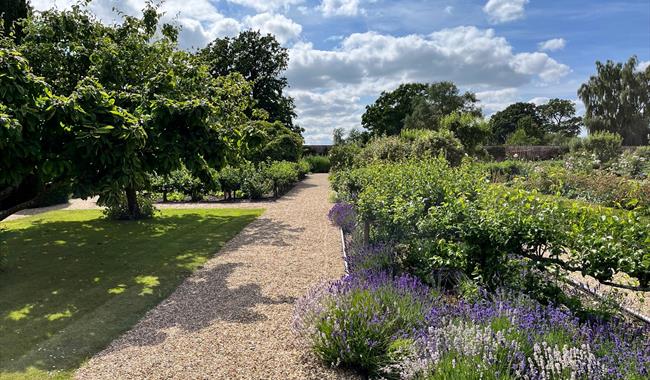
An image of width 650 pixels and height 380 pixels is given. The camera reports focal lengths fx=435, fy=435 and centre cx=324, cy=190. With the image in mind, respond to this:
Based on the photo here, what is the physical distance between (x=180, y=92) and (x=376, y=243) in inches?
183

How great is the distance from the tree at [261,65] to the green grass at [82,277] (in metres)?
28.3

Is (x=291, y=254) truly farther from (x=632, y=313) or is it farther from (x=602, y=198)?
(x=602, y=198)

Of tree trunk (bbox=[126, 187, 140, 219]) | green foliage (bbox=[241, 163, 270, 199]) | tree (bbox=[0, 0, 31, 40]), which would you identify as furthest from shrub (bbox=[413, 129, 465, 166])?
tree (bbox=[0, 0, 31, 40])

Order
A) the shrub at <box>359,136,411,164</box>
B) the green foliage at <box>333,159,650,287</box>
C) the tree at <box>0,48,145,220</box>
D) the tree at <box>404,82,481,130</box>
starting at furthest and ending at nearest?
the tree at <box>404,82,481,130</box>, the shrub at <box>359,136,411,164</box>, the tree at <box>0,48,145,220</box>, the green foliage at <box>333,159,650,287</box>

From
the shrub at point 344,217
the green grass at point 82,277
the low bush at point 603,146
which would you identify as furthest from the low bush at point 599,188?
the low bush at point 603,146

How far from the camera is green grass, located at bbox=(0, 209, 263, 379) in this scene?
4.43m

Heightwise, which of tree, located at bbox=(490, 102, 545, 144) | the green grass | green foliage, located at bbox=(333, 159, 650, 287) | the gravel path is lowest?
the gravel path

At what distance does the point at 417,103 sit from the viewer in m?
56.0

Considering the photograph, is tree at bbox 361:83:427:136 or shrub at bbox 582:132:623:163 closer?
shrub at bbox 582:132:623:163

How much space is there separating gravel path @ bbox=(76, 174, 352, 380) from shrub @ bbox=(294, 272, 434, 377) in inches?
7.6

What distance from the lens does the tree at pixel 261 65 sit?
3994 centimetres

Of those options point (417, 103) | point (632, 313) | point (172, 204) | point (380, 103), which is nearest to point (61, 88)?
point (172, 204)

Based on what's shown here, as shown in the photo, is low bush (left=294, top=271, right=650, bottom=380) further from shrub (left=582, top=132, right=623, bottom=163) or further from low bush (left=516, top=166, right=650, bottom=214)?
shrub (left=582, top=132, right=623, bottom=163)

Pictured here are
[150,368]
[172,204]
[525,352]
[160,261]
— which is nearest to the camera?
[525,352]
